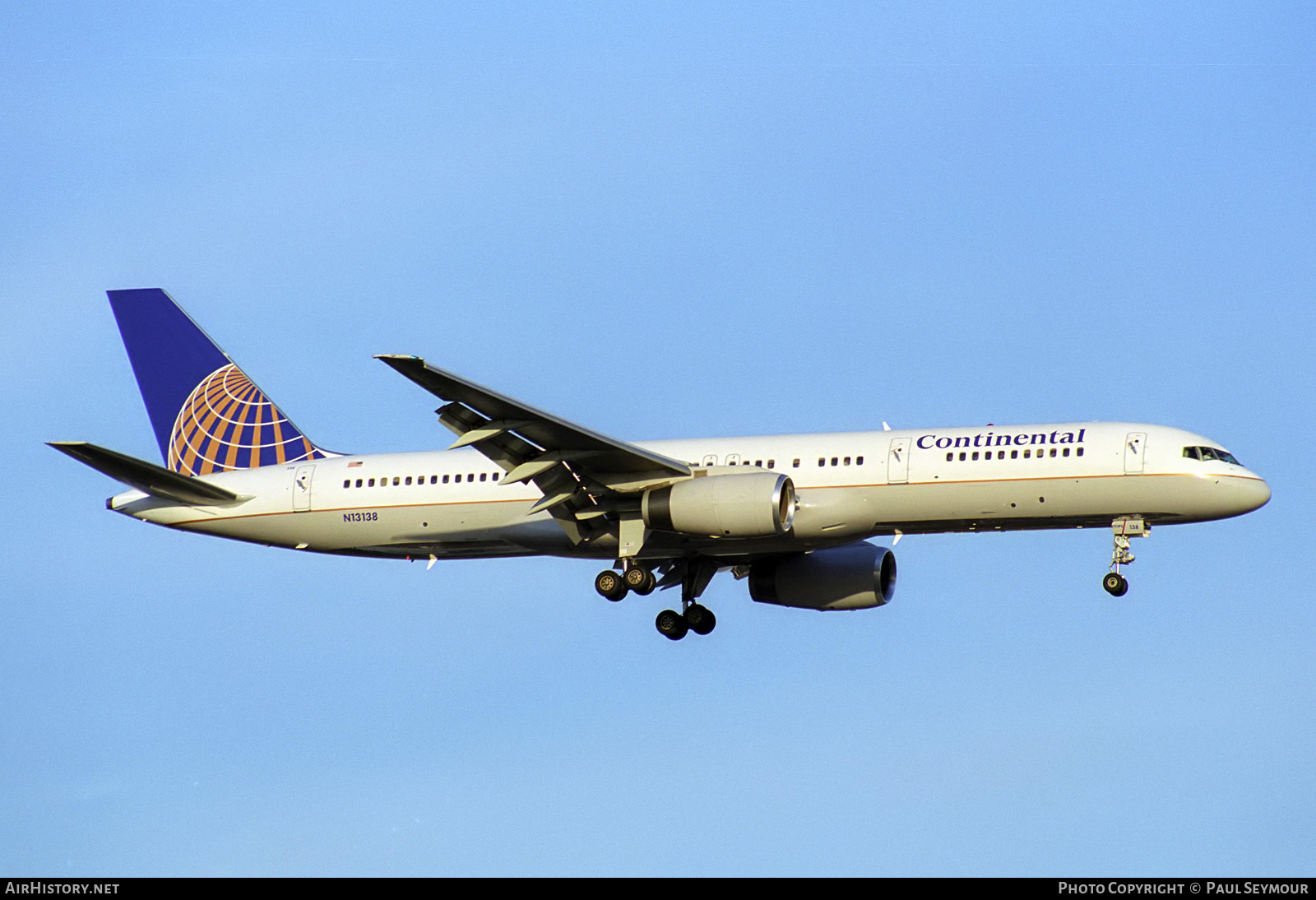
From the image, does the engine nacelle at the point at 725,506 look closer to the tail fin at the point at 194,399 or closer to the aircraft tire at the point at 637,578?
the aircraft tire at the point at 637,578

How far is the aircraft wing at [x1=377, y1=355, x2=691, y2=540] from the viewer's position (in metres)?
38.8

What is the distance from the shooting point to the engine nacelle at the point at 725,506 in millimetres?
40625

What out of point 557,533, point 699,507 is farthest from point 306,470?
point 699,507

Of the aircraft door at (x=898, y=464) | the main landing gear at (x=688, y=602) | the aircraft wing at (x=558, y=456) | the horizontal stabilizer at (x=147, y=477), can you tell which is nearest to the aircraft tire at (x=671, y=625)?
the main landing gear at (x=688, y=602)

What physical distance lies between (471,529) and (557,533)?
216 cm

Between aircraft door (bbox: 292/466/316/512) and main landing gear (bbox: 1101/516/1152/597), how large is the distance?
1974 cm

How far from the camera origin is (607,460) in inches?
1639

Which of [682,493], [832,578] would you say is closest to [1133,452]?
[832,578]

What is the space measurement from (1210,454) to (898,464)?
7027mm
